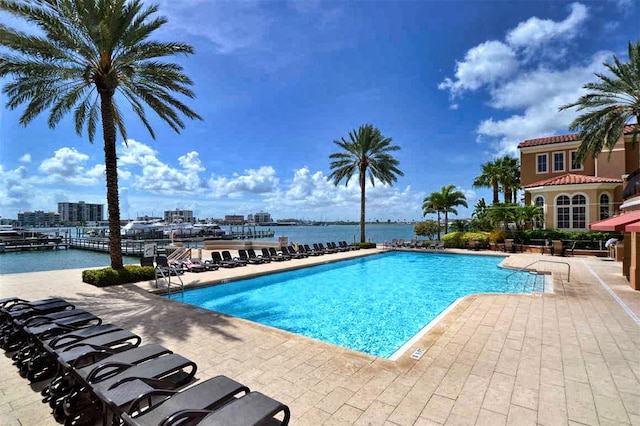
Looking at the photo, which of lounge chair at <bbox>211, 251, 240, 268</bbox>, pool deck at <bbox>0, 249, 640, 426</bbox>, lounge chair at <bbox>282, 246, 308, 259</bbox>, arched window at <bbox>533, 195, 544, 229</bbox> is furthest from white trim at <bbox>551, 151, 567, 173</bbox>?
lounge chair at <bbox>211, 251, 240, 268</bbox>

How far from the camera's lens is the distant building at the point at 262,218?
127744mm

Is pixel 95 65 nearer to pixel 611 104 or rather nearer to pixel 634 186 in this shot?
pixel 634 186

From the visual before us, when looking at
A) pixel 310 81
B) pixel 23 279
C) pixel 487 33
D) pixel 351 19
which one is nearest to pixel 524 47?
pixel 487 33

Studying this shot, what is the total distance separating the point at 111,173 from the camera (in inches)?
452

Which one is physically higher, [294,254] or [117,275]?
[117,275]

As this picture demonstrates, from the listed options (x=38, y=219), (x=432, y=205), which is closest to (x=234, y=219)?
(x=38, y=219)

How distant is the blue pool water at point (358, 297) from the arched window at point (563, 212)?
392 inches

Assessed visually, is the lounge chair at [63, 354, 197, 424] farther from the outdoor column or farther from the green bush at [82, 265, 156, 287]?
the outdoor column

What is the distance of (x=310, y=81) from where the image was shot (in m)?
18.3

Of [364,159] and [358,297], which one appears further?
[364,159]

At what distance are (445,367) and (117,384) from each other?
166 inches

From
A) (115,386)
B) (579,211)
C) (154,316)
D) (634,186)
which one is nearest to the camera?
(115,386)

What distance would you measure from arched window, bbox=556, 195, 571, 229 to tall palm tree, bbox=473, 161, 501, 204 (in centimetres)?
882

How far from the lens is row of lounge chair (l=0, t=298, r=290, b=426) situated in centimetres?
266
